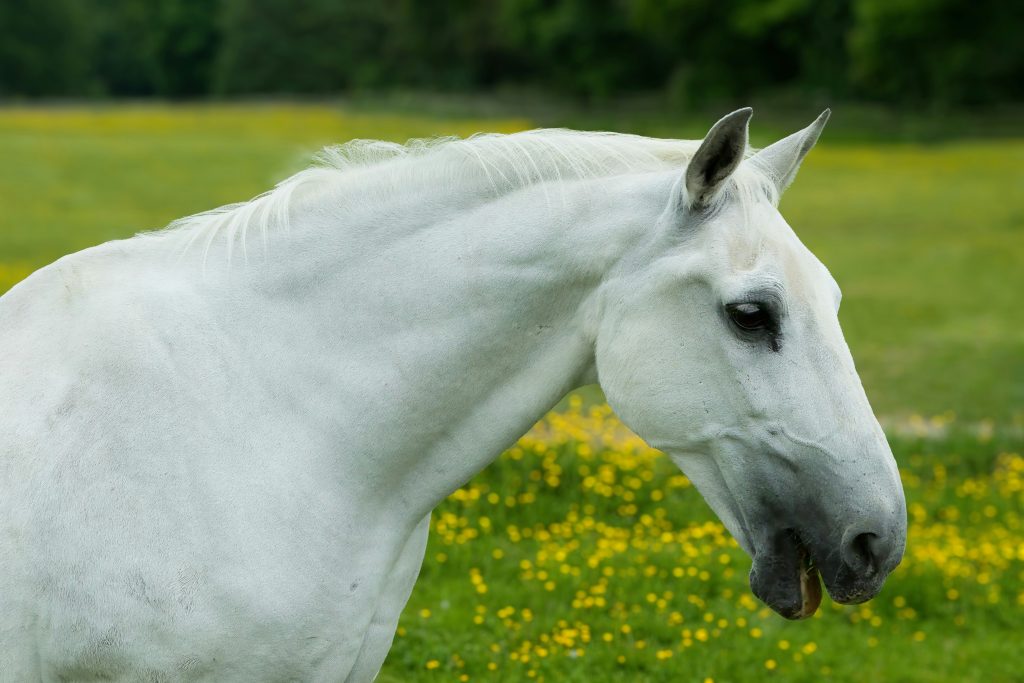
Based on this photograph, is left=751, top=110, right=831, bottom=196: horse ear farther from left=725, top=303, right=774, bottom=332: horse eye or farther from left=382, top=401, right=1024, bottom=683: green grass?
left=382, top=401, right=1024, bottom=683: green grass

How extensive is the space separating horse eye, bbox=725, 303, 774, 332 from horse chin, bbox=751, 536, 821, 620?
0.45 meters

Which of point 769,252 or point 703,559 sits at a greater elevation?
point 769,252

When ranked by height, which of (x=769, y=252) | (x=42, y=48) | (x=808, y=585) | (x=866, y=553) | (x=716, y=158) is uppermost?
(x=716, y=158)

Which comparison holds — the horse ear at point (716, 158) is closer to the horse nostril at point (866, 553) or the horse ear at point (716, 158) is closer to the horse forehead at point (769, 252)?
the horse forehead at point (769, 252)

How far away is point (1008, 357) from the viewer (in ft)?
39.1

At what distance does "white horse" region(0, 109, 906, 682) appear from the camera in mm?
2199

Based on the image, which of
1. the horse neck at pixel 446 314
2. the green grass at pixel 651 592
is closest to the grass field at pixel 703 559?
the green grass at pixel 651 592

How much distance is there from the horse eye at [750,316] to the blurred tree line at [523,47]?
39.6m

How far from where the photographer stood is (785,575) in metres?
2.32

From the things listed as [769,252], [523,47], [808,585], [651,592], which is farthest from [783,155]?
[523,47]

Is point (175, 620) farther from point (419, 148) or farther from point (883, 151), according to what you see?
point (883, 151)

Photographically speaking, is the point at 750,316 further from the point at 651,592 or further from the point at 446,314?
the point at 651,592

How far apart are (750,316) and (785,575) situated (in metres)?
0.55

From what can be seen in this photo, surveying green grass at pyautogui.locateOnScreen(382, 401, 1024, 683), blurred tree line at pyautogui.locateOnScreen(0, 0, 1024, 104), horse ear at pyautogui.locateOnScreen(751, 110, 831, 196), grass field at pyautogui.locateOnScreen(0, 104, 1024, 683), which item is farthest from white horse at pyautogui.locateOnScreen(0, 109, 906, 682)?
blurred tree line at pyautogui.locateOnScreen(0, 0, 1024, 104)
